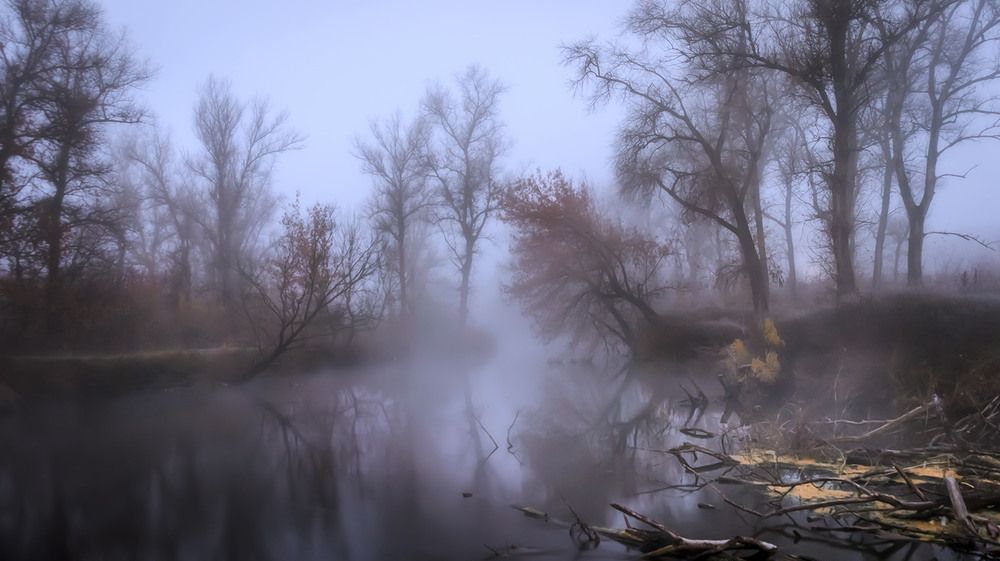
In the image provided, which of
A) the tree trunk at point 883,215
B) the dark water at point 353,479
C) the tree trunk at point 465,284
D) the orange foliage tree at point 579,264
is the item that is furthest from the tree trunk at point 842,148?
the tree trunk at point 465,284

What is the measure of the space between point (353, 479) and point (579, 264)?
12874 millimetres

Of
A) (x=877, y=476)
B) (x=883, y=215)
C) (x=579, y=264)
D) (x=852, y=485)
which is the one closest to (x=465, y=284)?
(x=579, y=264)

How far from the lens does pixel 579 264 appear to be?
19844mm


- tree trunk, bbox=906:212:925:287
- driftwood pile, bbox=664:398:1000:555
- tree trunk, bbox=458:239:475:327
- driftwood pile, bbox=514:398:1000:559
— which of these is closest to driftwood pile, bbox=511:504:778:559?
driftwood pile, bbox=514:398:1000:559

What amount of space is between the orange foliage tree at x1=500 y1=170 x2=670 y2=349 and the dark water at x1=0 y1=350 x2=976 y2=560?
537 centimetres

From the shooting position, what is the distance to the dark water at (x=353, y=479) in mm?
5742

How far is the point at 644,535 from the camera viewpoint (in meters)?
5.51

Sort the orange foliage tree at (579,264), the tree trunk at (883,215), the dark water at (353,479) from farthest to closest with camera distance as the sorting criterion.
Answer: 1. the orange foliage tree at (579,264)
2. the tree trunk at (883,215)
3. the dark water at (353,479)

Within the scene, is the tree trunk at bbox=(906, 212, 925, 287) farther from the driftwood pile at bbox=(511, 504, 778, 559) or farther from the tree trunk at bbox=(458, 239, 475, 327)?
the tree trunk at bbox=(458, 239, 475, 327)

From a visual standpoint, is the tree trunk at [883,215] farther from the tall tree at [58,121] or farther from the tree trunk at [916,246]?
the tall tree at [58,121]

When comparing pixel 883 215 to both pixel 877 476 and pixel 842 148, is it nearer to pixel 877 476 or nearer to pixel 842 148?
pixel 842 148

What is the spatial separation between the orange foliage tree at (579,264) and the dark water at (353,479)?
5.37 m

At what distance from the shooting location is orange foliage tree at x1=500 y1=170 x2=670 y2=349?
19.8 metres

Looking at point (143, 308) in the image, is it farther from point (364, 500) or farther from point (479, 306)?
point (479, 306)
